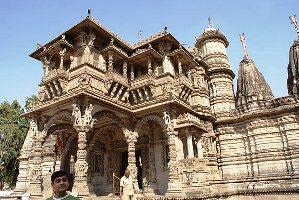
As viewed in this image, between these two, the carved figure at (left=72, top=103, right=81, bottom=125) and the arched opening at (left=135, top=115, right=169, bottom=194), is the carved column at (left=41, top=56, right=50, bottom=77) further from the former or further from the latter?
the arched opening at (left=135, top=115, right=169, bottom=194)

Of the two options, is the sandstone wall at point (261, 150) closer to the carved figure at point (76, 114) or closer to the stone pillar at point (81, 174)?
the stone pillar at point (81, 174)

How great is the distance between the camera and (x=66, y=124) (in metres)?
21.3

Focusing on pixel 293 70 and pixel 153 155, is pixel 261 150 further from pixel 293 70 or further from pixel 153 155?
pixel 153 155

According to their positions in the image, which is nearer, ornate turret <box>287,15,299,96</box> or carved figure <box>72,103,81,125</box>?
carved figure <box>72,103,81,125</box>

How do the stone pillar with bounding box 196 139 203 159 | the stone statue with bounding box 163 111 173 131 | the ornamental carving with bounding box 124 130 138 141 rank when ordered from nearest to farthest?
the stone statue with bounding box 163 111 173 131
the ornamental carving with bounding box 124 130 138 141
the stone pillar with bounding box 196 139 203 159

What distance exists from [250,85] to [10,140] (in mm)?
32483

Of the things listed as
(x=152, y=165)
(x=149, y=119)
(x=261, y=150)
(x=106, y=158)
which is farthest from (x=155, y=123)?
(x=261, y=150)

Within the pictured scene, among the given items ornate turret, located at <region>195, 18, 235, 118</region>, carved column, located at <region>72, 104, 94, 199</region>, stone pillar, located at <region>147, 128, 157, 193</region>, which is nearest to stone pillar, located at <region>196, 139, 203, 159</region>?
stone pillar, located at <region>147, 128, 157, 193</region>

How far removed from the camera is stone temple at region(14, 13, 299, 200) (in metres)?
18.0

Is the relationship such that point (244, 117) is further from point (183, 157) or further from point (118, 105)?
point (118, 105)

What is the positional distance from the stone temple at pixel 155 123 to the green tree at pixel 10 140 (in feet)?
51.3

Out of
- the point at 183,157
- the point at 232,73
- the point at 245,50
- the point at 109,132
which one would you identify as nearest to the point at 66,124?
the point at 109,132

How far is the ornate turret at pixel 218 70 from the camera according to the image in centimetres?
2611

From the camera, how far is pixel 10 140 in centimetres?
3797
